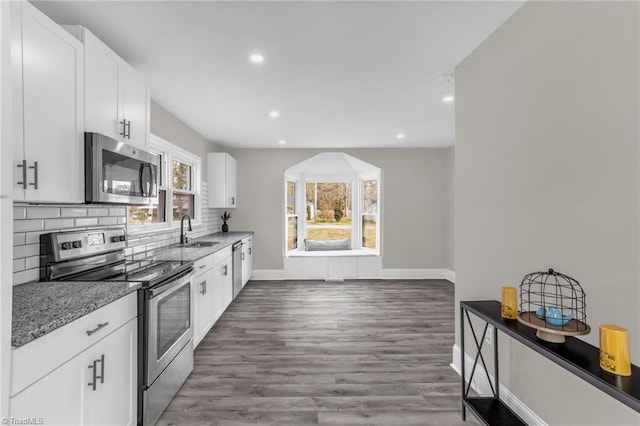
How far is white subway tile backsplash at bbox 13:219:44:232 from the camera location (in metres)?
1.74

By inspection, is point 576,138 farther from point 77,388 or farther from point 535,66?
point 77,388

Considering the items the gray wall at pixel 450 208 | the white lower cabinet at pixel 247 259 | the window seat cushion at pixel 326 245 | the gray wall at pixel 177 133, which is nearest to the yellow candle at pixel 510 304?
the gray wall at pixel 177 133

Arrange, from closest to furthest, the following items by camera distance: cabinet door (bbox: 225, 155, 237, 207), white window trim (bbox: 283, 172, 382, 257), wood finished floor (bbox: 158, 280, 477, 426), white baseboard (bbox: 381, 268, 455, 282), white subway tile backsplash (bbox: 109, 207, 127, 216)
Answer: wood finished floor (bbox: 158, 280, 477, 426) → white subway tile backsplash (bbox: 109, 207, 127, 216) → cabinet door (bbox: 225, 155, 237, 207) → white baseboard (bbox: 381, 268, 455, 282) → white window trim (bbox: 283, 172, 382, 257)

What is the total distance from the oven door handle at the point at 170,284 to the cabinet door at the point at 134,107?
3.45 feet

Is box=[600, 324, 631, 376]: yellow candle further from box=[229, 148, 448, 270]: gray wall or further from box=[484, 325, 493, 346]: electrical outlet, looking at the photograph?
box=[229, 148, 448, 270]: gray wall

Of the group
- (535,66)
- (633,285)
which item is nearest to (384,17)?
(535,66)

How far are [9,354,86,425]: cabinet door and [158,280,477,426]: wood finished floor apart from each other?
851 mm

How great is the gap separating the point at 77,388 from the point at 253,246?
15.1 ft

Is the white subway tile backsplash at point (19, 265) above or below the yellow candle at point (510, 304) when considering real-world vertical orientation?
above

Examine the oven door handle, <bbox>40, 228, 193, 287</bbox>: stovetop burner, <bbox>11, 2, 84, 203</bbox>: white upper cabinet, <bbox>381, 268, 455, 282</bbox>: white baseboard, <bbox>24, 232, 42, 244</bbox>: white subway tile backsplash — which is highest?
<bbox>11, 2, 84, 203</bbox>: white upper cabinet

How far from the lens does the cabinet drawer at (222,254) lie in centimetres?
351

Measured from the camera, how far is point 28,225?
5.97 ft

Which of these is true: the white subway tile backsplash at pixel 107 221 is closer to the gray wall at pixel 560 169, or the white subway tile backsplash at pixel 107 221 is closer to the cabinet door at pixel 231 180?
the cabinet door at pixel 231 180

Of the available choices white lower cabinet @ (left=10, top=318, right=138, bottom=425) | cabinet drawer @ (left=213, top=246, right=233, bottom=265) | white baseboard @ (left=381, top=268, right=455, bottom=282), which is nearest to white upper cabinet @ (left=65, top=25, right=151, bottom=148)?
→ white lower cabinet @ (left=10, top=318, right=138, bottom=425)
